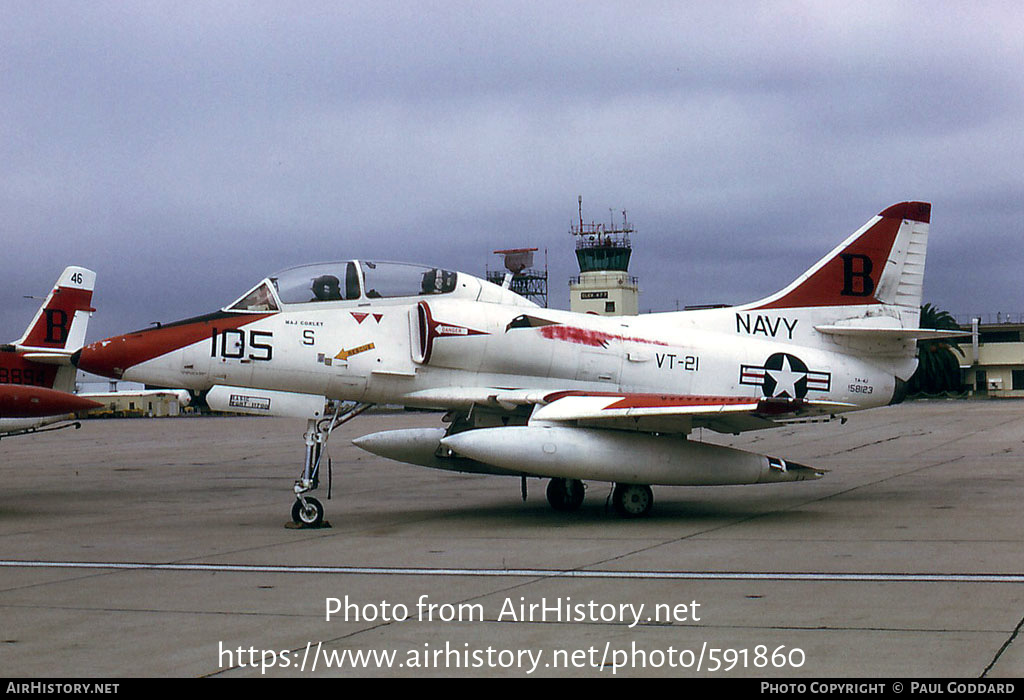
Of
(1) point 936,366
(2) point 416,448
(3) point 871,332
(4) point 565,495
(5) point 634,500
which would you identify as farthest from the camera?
(1) point 936,366

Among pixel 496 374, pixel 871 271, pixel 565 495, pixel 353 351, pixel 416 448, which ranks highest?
pixel 871 271

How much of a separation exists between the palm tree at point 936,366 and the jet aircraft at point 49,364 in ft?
235

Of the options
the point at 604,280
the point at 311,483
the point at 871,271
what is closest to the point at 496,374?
the point at 311,483

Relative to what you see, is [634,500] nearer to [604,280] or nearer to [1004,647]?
[1004,647]

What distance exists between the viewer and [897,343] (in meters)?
15.4

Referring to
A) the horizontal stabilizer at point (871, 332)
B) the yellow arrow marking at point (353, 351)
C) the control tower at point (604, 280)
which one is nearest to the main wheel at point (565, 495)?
the yellow arrow marking at point (353, 351)

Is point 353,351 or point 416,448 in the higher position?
point 353,351

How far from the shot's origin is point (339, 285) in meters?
13.0

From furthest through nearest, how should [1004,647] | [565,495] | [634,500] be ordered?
[565,495], [634,500], [1004,647]

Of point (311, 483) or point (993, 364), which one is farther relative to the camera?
point (993, 364)

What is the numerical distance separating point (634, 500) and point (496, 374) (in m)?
2.36

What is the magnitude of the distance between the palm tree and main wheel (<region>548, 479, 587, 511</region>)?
72973 millimetres

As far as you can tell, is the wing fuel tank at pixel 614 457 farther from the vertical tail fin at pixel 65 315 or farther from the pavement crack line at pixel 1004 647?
the vertical tail fin at pixel 65 315
